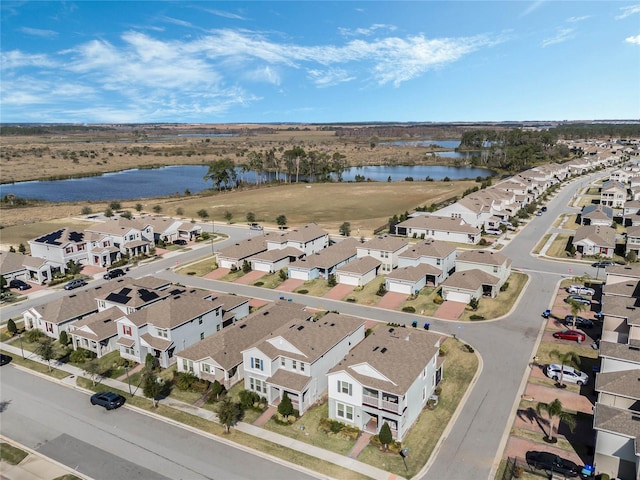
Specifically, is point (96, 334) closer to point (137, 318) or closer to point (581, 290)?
point (137, 318)

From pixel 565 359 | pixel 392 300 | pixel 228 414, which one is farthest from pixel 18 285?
pixel 565 359

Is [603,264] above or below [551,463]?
above

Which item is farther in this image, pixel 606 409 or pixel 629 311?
pixel 629 311

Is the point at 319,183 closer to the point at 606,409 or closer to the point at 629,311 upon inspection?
the point at 629,311

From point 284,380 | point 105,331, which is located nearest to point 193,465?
point 284,380

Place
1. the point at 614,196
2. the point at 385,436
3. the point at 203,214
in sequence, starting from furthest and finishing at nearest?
the point at 203,214
the point at 614,196
the point at 385,436

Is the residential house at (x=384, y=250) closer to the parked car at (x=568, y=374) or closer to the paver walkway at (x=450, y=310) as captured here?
the paver walkway at (x=450, y=310)

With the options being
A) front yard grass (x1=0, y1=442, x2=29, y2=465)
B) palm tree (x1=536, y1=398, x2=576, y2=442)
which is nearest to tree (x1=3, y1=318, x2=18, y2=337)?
front yard grass (x1=0, y1=442, x2=29, y2=465)
